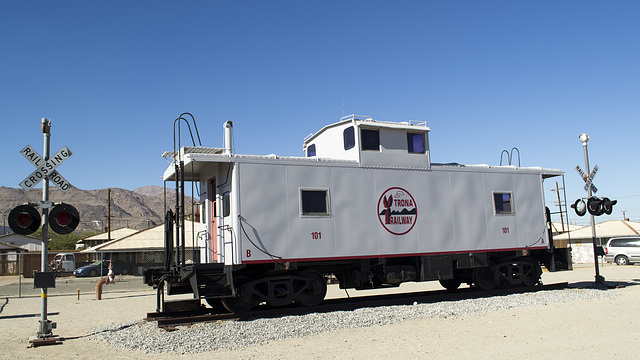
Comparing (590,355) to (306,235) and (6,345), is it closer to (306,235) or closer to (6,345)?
(306,235)

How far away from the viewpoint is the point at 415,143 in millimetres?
12547

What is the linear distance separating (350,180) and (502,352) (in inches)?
216

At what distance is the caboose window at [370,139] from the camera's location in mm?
11820

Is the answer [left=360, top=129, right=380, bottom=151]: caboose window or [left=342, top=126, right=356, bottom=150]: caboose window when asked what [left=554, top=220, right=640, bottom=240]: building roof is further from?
[left=342, top=126, right=356, bottom=150]: caboose window

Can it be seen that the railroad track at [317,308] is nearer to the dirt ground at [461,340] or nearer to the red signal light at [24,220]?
the dirt ground at [461,340]

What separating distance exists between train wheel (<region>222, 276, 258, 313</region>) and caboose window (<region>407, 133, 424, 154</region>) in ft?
17.2

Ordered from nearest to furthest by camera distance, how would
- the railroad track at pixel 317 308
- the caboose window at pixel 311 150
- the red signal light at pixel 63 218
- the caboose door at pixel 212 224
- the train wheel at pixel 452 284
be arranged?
the red signal light at pixel 63 218 → the railroad track at pixel 317 308 → the caboose door at pixel 212 224 → the caboose window at pixel 311 150 → the train wheel at pixel 452 284

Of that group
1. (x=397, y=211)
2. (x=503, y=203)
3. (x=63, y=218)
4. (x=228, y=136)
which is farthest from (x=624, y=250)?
(x=63, y=218)

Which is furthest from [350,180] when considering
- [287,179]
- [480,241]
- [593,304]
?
[593,304]

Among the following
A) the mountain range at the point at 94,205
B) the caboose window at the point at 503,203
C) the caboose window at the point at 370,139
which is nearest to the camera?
the caboose window at the point at 370,139

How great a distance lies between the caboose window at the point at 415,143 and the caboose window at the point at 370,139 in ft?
3.15

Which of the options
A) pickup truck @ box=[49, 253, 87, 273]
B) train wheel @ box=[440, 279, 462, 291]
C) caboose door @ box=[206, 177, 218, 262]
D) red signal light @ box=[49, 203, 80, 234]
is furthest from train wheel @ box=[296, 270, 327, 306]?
pickup truck @ box=[49, 253, 87, 273]

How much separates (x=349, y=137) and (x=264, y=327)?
523cm

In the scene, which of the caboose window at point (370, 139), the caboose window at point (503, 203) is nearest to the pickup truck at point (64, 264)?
the caboose window at point (370, 139)
